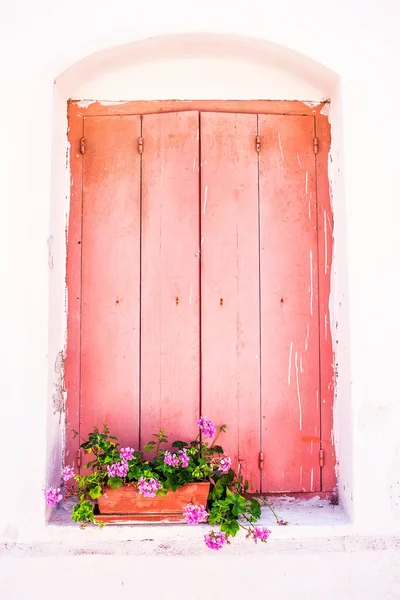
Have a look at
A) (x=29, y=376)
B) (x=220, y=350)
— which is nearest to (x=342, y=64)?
(x=220, y=350)

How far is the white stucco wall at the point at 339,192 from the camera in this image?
2492mm

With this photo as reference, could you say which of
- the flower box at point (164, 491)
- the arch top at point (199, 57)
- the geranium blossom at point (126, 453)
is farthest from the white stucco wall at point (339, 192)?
the geranium blossom at point (126, 453)

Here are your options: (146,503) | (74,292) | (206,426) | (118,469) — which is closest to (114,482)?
(118,469)

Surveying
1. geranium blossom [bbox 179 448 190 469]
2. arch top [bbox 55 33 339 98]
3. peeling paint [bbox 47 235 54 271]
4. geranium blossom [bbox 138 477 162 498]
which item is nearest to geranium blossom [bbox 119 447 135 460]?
geranium blossom [bbox 138 477 162 498]

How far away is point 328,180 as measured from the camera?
9.09 feet

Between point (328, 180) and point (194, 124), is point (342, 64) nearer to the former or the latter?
point (328, 180)

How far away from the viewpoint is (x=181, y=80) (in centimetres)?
279

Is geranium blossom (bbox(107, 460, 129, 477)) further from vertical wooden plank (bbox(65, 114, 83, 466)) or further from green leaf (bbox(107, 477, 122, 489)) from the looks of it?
vertical wooden plank (bbox(65, 114, 83, 466))

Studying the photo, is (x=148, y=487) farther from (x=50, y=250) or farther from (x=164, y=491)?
(x=50, y=250)

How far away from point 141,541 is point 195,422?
0.57 metres

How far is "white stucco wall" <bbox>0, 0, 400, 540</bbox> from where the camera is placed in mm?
2492

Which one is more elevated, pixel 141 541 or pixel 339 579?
pixel 141 541

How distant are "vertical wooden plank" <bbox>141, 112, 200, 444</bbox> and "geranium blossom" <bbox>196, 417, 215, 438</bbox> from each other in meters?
0.16

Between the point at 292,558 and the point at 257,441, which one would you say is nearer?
the point at 292,558
